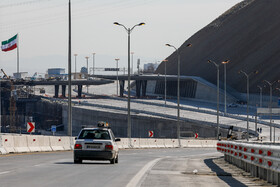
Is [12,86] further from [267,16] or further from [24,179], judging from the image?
[24,179]

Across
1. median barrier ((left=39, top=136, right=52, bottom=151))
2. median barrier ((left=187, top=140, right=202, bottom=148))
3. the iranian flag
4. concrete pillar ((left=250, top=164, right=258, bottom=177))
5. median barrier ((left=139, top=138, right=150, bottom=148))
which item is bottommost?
median barrier ((left=187, top=140, right=202, bottom=148))

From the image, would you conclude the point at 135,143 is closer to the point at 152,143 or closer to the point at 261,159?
the point at 152,143

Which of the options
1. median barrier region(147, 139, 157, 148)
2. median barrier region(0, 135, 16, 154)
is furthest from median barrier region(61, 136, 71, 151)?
median barrier region(147, 139, 157, 148)

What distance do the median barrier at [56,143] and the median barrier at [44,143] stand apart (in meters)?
0.59

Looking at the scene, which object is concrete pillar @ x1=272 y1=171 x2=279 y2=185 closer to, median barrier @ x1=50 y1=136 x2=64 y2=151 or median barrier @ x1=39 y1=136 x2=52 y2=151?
median barrier @ x1=39 y1=136 x2=52 y2=151

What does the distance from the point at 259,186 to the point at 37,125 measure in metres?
156

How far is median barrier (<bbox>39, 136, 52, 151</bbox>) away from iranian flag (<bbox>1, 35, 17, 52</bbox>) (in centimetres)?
7088

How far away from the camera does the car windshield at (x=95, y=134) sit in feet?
90.9

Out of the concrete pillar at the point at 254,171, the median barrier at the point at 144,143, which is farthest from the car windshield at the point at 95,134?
the median barrier at the point at 144,143

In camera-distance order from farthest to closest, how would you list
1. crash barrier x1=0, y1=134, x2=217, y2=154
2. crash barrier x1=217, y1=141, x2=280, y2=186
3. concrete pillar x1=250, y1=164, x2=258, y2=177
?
crash barrier x1=0, y1=134, x2=217, y2=154
concrete pillar x1=250, y1=164, x2=258, y2=177
crash barrier x1=217, y1=141, x2=280, y2=186

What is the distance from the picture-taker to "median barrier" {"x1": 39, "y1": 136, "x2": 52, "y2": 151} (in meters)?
41.7

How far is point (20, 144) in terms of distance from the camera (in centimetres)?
3784

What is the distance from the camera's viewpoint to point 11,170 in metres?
21.6

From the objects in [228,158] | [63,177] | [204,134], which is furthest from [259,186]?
[204,134]
